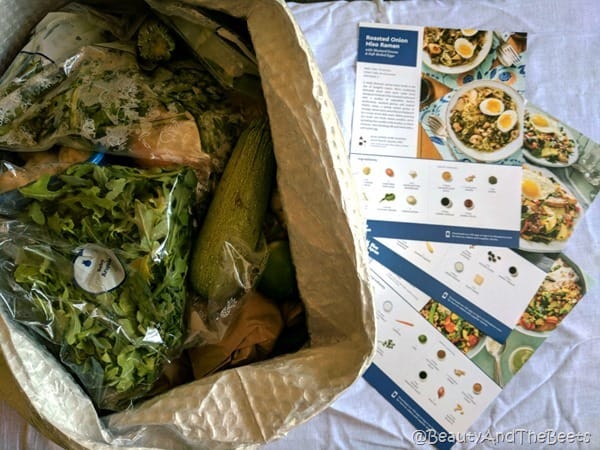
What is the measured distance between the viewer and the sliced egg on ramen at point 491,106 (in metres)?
0.76

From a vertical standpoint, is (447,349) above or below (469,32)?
below

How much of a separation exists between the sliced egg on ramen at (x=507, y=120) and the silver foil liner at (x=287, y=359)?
1.02 feet

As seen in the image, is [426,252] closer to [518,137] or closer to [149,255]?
[518,137]

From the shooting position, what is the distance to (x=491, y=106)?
76cm

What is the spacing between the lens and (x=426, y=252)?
2.41ft

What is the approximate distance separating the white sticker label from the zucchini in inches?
3.0

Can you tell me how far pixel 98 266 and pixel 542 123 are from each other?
0.57 metres

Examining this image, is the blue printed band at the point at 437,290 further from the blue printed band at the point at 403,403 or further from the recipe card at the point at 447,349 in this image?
the blue printed band at the point at 403,403

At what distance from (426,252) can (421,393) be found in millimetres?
172

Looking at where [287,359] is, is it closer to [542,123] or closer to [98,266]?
[98,266]

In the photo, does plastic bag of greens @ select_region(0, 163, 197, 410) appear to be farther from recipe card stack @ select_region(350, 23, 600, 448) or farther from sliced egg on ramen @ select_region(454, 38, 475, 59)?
sliced egg on ramen @ select_region(454, 38, 475, 59)

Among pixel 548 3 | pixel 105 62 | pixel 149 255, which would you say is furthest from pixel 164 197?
pixel 548 3

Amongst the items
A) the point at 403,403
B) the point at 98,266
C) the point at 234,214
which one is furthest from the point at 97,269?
the point at 403,403

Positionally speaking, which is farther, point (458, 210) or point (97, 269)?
point (458, 210)
